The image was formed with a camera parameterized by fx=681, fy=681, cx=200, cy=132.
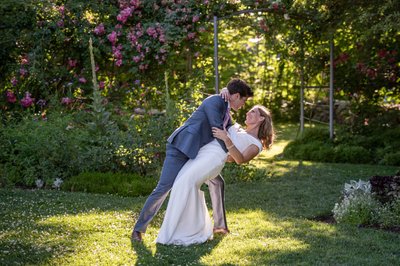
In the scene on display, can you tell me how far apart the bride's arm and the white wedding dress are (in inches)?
3.5

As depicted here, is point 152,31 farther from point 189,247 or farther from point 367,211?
point 189,247

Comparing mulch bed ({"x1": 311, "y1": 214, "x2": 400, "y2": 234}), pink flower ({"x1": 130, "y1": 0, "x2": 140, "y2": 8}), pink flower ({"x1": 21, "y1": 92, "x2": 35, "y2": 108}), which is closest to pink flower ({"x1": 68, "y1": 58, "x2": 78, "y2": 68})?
pink flower ({"x1": 21, "y1": 92, "x2": 35, "y2": 108})

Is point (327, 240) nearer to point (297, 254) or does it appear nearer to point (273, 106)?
point (297, 254)

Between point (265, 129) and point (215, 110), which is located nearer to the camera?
point (215, 110)

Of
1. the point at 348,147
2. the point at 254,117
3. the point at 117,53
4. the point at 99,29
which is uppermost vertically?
the point at 99,29

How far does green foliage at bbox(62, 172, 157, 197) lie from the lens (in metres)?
8.13

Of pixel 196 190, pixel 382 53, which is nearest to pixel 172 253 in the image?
pixel 196 190

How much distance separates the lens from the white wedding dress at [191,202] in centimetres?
580

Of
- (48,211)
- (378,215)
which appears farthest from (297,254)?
(48,211)

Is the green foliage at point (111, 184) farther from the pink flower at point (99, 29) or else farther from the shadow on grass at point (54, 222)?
the pink flower at point (99, 29)

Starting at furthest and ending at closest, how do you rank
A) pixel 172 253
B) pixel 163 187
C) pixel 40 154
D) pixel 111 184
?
pixel 40 154
pixel 111 184
pixel 163 187
pixel 172 253

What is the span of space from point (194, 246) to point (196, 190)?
0.48 m

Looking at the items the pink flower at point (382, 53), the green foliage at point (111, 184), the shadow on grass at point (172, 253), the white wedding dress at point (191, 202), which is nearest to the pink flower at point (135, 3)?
the green foliage at point (111, 184)

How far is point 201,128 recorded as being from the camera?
5.91m
